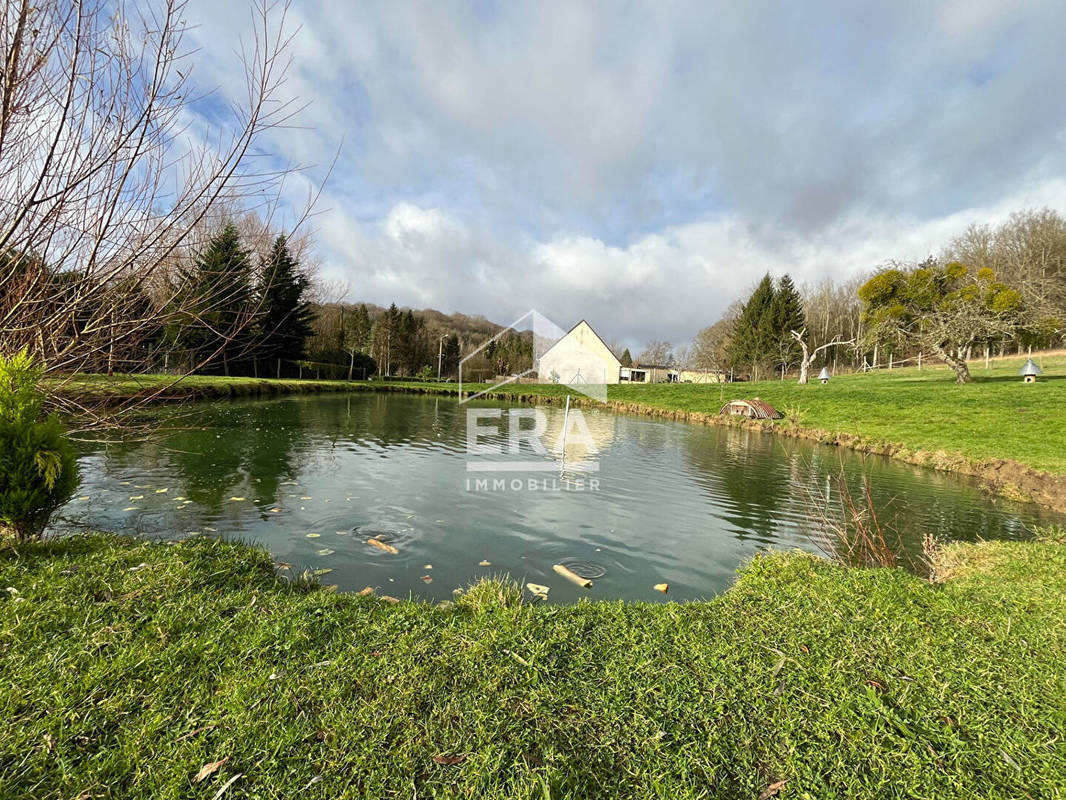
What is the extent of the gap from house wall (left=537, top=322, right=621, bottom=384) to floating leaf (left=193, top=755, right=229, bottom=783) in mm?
50433

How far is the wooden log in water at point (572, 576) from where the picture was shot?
5.25m

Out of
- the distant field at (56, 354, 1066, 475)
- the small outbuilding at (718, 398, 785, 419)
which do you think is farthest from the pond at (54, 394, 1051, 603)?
the small outbuilding at (718, 398, 785, 419)

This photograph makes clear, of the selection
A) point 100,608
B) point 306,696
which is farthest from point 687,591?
point 100,608

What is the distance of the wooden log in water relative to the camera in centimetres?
525

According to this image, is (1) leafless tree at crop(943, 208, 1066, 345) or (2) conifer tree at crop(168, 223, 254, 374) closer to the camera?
(2) conifer tree at crop(168, 223, 254, 374)

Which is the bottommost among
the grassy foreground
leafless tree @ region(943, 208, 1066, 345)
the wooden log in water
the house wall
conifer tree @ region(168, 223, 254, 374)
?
the wooden log in water

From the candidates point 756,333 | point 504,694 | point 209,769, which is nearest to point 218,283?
point 209,769

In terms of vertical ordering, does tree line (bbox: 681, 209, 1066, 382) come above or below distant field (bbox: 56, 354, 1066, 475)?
above

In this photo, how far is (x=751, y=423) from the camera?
84.3ft

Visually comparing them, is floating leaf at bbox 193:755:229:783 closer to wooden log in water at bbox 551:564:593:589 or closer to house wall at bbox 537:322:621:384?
wooden log in water at bbox 551:564:593:589

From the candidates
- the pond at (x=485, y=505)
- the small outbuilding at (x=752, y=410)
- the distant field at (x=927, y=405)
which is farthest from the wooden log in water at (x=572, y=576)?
the small outbuilding at (x=752, y=410)

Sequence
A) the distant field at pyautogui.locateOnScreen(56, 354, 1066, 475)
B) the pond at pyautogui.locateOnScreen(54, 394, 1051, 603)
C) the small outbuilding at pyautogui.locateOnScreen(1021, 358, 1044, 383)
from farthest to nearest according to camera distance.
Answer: the small outbuilding at pyautogui.locateOnScreen(1021, 358, 1044, 383) → the distant field at pyautogui.locateOnScreen(56, 354, 1066, 475) → the pond at pyautogui.locateOnScreen(54, 394, 1051, 603)

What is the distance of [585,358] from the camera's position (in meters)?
52.9

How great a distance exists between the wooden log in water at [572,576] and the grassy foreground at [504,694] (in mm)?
1477
